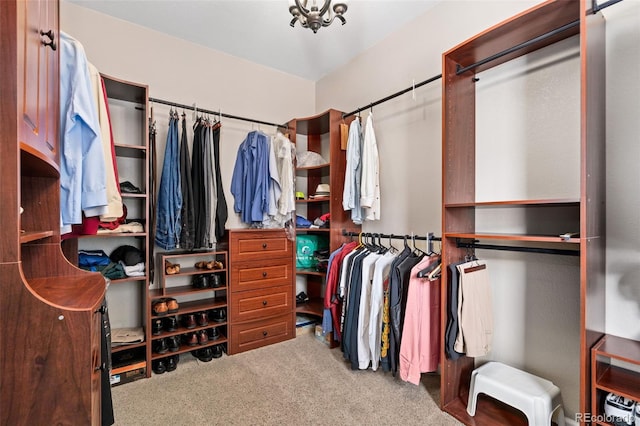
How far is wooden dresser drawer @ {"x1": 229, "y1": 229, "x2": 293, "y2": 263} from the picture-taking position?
262 centimetres

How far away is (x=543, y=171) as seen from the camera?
174 cm

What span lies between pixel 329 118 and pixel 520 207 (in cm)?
174

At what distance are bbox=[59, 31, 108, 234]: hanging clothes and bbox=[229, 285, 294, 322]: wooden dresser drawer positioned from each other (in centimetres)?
152

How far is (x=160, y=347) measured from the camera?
2.32 metres

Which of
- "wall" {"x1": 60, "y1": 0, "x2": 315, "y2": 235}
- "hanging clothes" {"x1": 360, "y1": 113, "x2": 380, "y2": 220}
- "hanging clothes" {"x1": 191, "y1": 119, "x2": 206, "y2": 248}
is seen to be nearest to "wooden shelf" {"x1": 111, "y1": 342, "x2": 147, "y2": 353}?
"hanging clothes" {"x1": 191, "y1": 119, "x2": 206, "y2": 248}

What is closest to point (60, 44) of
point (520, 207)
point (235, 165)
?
point (235, 165)

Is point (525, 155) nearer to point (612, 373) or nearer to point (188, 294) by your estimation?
point (612, 373)

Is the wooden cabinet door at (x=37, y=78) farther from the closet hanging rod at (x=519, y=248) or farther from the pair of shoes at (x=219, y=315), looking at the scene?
the closet hanging rod at (x=519, y=248)

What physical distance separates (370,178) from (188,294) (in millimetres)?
1812

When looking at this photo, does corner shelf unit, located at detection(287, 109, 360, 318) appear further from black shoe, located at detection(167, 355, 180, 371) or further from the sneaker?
the sneaker

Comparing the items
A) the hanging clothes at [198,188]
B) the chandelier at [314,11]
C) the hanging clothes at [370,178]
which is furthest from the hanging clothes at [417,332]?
the hanging clothes at [198,188]

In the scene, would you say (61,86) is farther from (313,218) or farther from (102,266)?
(313,218)

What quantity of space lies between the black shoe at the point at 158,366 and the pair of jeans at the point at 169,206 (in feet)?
2.88

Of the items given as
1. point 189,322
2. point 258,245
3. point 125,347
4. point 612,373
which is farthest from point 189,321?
point 612,373
